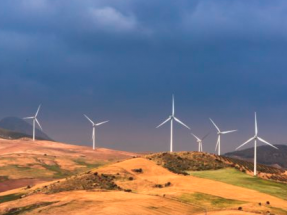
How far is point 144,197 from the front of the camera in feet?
209

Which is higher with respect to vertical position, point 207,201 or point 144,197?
point 144,197

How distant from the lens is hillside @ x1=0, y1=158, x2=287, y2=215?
2213 inches

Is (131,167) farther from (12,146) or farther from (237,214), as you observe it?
(12,146)

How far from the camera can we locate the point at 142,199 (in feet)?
202

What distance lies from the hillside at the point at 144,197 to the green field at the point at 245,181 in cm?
54

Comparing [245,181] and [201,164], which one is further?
[201,164]

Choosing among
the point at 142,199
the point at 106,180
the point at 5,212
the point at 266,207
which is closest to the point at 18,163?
the point at 106,180

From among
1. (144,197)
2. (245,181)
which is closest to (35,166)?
(245,181)

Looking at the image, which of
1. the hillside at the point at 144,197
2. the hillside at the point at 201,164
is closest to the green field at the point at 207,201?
the hillside at the point at 144,197

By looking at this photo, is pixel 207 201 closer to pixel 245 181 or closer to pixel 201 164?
pixel 245 181

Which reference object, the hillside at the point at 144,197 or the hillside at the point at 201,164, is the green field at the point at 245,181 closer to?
the hillside at the point at 144,197

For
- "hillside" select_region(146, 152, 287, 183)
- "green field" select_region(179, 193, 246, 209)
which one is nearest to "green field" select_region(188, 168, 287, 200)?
"hillside" select_region(146, 152, 287, 183)

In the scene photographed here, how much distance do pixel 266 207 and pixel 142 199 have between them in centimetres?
1734

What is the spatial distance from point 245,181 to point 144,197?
2973 cm
